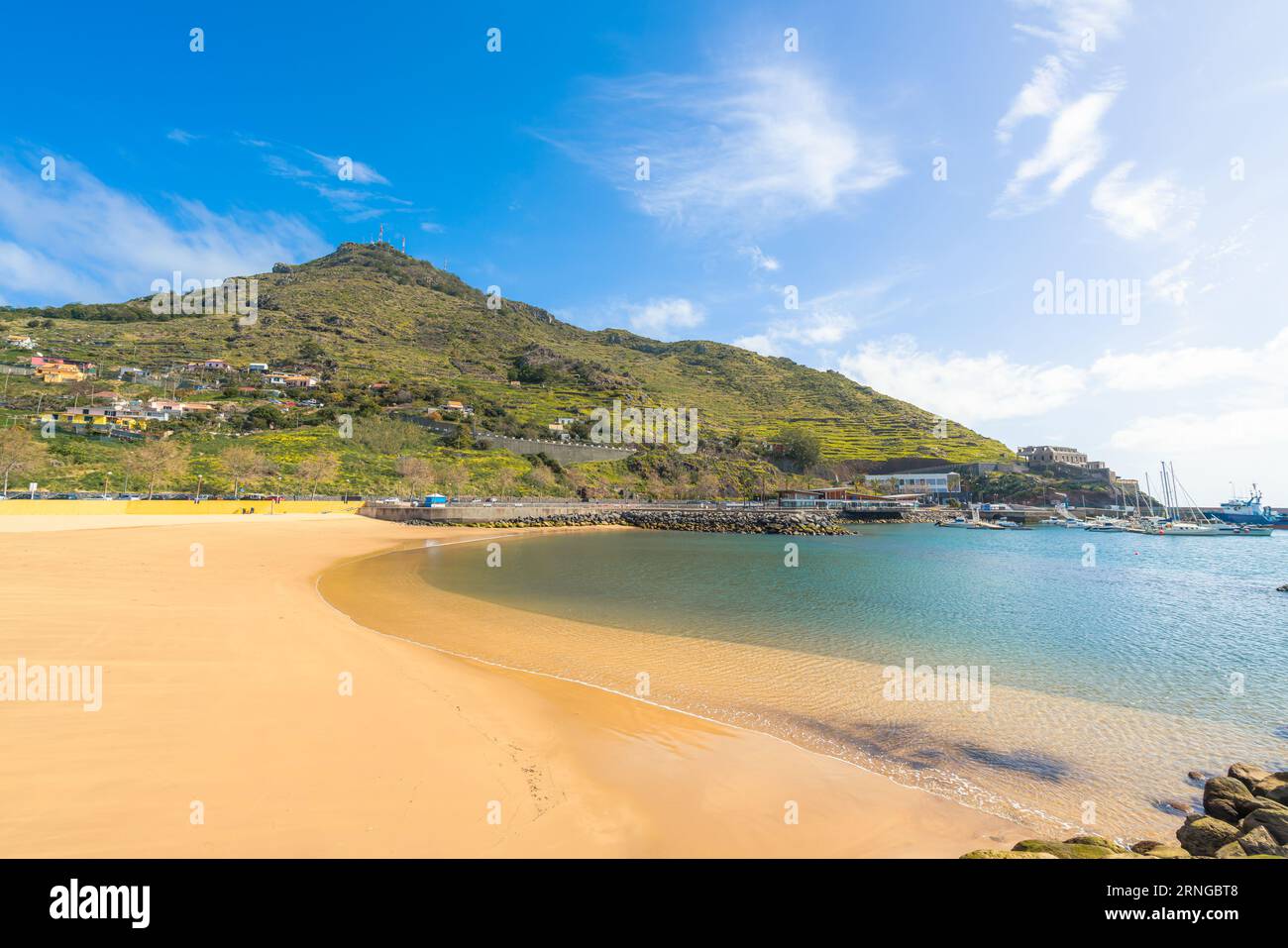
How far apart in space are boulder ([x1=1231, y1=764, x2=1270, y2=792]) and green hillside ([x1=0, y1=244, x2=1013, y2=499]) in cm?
7541

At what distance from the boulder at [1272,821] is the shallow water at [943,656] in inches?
36.9

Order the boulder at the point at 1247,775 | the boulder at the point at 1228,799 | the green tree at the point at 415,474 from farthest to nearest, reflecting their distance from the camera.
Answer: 1. the green tree at the point at 415,474
2. the boulder at the point at 1247,775
3. the boulder at the point at 1228,799

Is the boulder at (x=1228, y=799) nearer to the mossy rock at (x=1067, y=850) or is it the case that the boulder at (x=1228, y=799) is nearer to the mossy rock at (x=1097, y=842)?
the mossy rock at (x=1097, y=842)

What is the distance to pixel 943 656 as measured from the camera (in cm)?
1465

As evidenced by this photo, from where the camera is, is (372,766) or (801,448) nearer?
(372,766)

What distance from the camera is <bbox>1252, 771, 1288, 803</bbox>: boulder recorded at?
22.7ft

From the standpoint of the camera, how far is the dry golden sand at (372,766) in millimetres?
4945

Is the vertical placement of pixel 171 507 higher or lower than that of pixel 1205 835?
higher

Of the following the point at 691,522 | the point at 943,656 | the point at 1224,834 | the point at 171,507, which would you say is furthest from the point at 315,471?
the point at 1224,834

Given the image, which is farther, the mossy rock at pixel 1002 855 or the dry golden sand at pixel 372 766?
the dry golden sand at pixel 372 766

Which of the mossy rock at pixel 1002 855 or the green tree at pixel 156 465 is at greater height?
the green tree at pixel 156 465

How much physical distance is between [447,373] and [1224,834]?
139125 mm

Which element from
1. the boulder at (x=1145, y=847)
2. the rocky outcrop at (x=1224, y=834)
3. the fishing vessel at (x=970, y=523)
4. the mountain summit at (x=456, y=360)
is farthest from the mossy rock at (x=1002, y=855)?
the mountain summit at (x=456, y=360)

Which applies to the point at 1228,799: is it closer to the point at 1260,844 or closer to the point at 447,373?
the point at 1260,844
